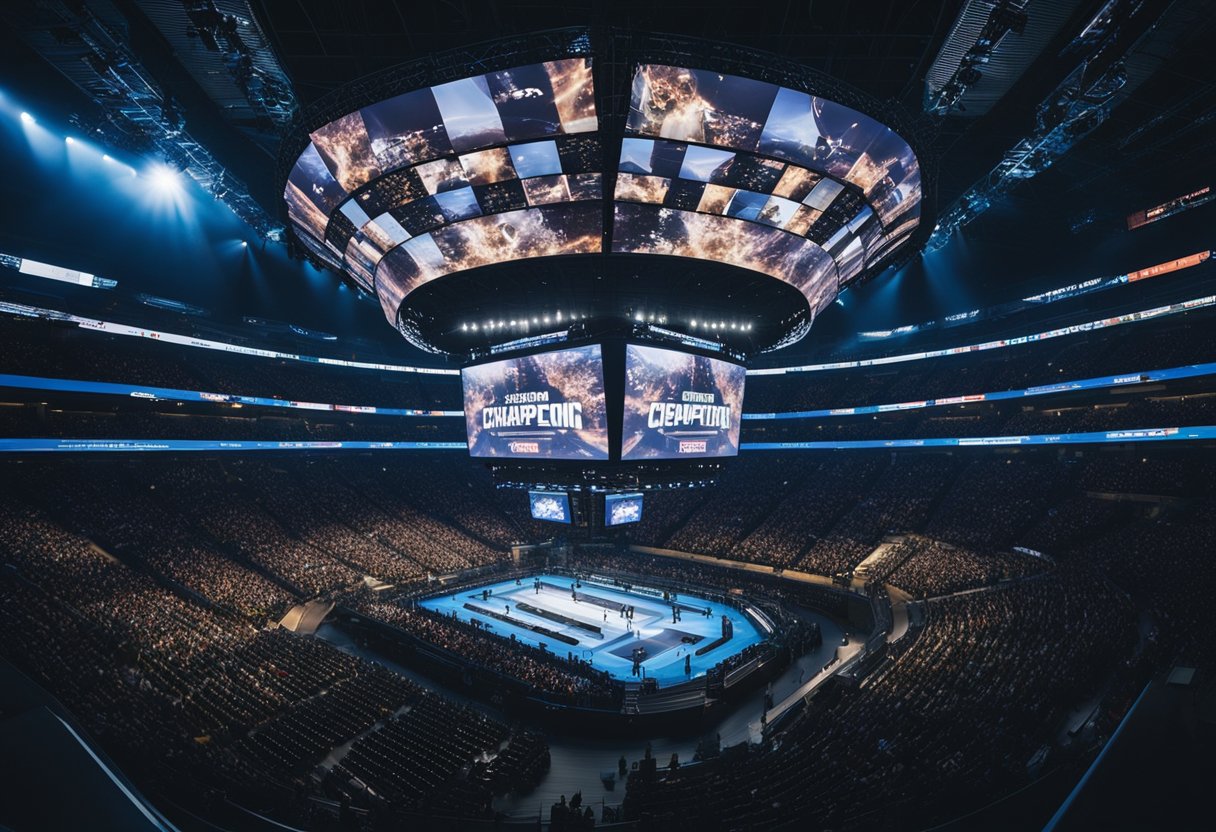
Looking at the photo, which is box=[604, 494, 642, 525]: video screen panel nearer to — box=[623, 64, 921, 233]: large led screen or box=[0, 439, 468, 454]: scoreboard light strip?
box=[623, 64, 921, 233]: large led screen

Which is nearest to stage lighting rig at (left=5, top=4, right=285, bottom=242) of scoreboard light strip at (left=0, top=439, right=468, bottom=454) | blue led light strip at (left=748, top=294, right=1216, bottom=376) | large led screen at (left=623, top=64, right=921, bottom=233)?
large led screen at (left=623, top=64, right=921, bottom=233)

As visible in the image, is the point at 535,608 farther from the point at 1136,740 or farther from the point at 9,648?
the point at 1136,740

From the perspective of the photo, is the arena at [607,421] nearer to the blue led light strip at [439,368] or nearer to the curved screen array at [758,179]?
the curved screen array at [758,179]

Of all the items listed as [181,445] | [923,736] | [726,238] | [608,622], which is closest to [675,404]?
[726,238]

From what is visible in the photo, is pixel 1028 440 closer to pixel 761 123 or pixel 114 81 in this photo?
pixel 761 123

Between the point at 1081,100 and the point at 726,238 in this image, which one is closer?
the point at 1081,100

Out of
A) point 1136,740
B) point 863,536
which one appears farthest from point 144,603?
point 863,536

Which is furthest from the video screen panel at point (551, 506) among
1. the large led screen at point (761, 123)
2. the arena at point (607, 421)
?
the large led screen at point (761, 123)

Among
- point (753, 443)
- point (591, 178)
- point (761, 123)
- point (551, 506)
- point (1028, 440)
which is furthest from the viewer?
point (753, 443)
